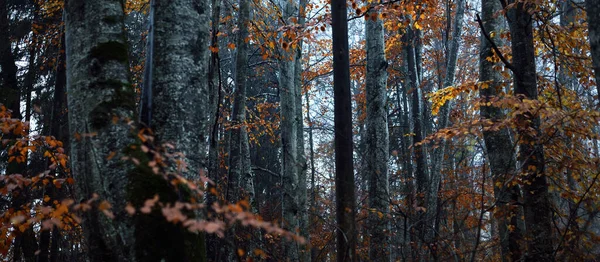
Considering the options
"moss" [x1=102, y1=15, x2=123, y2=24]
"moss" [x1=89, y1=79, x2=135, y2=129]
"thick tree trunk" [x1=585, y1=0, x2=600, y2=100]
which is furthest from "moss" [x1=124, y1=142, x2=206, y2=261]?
"thick tree trunk" [x1=585, y1=0, x2=600, y2=100]

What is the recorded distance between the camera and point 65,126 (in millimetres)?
11438

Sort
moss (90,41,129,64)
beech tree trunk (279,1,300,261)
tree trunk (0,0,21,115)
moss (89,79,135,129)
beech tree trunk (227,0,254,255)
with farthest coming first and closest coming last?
tree trunk (0,0,21,115)
beech tree trunk (227,0,254,255)
beech tree trunk (279,1,300,261)
moss (90,41,129,64)
moss (89,79,135,129)

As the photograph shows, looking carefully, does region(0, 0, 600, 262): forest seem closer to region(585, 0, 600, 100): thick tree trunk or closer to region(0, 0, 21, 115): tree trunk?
region(585, 0, 600, 100): thick tree trunk

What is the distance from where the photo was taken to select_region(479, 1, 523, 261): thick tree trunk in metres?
5.58

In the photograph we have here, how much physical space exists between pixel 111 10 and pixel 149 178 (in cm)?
118

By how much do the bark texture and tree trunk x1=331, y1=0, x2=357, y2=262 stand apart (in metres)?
1.54

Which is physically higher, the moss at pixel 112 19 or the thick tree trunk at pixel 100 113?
the moss at pixel 112 19

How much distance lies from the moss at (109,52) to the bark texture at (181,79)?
10.5 inches

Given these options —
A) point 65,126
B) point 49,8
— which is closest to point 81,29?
point 65,126

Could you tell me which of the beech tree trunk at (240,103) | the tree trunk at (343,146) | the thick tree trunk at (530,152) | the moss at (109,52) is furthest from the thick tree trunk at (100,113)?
the beech tree trunk at (240,103)

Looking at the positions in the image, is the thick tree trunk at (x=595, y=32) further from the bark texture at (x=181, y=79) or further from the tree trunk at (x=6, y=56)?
the tree trunk at (x=6, y=56)

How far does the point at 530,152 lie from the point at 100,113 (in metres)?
4.59

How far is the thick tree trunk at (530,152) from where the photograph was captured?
194 inches

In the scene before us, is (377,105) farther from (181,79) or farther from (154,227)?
(154,227)
